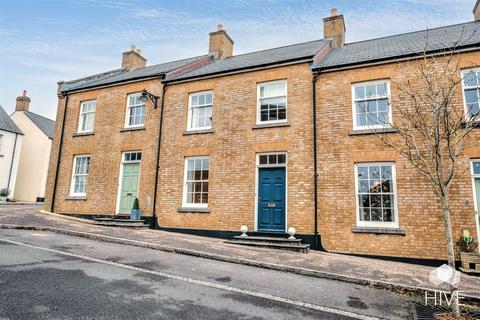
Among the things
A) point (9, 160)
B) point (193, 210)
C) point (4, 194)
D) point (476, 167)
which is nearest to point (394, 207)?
point (476, 167)

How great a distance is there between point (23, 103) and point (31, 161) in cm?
634

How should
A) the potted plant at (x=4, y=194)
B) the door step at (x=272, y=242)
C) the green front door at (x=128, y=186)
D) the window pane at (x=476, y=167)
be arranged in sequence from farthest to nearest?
the potted plant at (x=4, y=194)
the green front door at (x=128, y=186)
the door step at (x=272, y=242)
the window pane at (x=476, y=167)

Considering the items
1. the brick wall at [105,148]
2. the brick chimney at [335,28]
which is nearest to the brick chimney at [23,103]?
the brick wall at [105,148]

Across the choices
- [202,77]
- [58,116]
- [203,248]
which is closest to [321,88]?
[202,77]

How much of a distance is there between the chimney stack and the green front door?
11.7 meters

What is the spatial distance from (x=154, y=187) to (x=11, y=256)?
21.2 ft

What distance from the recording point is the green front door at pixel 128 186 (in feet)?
44.8

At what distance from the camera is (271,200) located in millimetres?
11133

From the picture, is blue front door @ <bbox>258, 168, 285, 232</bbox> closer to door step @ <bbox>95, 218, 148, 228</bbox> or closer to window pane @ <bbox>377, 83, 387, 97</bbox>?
window pane @ <bbox>377, 83, 387, 97</bbox>

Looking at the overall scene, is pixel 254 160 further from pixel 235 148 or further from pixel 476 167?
pixel 476 167

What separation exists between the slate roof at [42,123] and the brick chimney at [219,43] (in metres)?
19.8

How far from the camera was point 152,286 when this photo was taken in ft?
18.1

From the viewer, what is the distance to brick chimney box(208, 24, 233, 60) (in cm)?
1834

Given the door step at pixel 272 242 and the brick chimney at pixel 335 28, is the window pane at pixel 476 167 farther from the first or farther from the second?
the brick chimney at pixel 335 28
